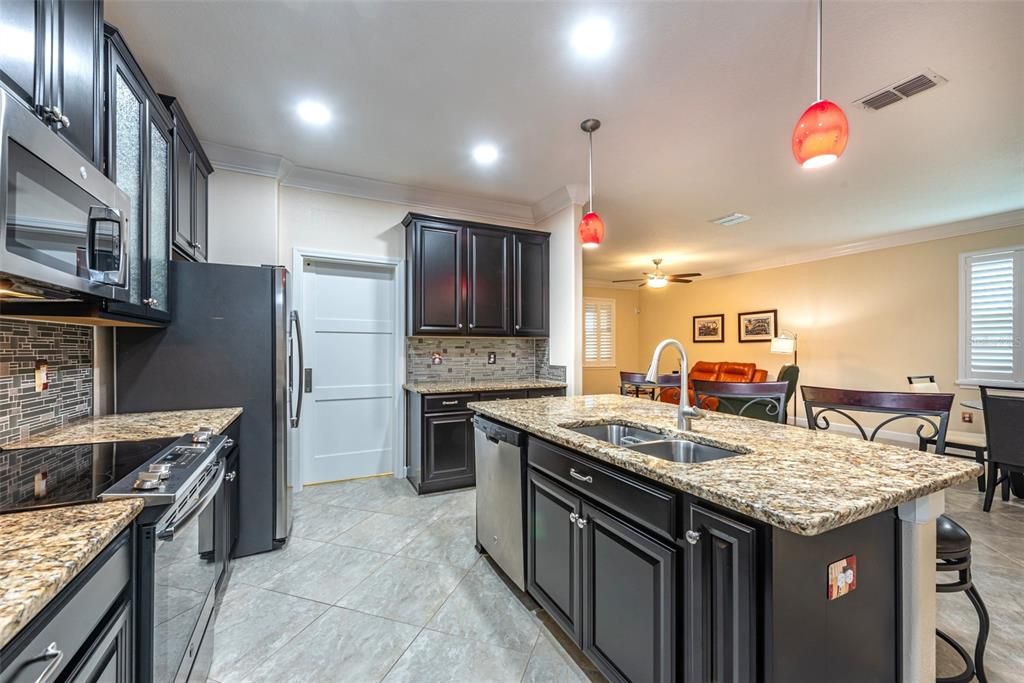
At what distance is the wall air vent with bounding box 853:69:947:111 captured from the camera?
2222 millimetres

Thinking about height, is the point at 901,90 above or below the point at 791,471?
above

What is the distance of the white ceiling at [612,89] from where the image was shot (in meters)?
1.85

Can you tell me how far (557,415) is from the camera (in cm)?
200

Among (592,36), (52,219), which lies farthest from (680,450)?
(52,219)

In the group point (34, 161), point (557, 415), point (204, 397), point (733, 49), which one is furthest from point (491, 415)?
point (733, 49)

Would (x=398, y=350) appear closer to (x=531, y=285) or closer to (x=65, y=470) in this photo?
(x=531, y=285)

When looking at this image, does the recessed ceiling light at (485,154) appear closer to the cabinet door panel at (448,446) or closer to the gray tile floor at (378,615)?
the cabinet door panel at (448,446)

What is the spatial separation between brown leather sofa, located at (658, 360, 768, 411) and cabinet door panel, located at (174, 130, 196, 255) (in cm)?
604

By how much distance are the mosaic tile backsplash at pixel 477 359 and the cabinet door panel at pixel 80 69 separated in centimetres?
263

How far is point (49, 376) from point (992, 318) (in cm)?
788

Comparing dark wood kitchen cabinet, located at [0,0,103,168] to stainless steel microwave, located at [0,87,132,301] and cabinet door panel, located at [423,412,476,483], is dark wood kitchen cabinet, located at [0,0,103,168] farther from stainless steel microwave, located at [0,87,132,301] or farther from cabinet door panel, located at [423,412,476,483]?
cabinet door panel, located at [423,412,476,483]

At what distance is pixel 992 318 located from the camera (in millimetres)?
4543

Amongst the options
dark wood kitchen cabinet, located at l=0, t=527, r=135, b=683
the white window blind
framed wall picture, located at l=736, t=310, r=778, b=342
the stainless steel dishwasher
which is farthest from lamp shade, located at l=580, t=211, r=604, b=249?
the white window blind

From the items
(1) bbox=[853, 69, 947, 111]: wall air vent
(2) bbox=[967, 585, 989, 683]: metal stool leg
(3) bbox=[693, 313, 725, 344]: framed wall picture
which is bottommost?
(2) bbox=[967, 585, 989, 683]: metal stool leg
